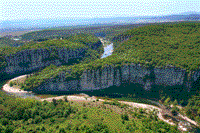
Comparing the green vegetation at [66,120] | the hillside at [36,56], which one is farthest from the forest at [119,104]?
the hillside at [36,56]

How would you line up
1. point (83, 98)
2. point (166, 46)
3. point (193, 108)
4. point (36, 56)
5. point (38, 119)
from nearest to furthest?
1. point (38, 119)
2. point (193, 108)
3. point (83, 98)
4. point (166, 46)
5. point (36, 56)

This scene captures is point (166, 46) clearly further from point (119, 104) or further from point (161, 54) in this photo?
point (119, 104)

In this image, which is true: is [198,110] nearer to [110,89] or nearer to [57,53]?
[110,89]

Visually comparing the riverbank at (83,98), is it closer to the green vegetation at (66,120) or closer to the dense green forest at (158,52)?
the dense green forest at (158,52)

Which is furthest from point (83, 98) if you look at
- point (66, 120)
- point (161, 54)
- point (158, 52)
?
point (158, 52)

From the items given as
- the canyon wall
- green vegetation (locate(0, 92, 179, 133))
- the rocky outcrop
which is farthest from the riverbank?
the rocky outcrop

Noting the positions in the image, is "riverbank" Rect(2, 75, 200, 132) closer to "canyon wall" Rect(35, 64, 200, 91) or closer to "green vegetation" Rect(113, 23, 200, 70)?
"canyon wall" Rect(35, 64, 200, 91)
